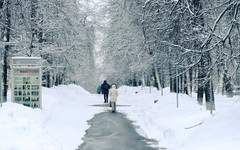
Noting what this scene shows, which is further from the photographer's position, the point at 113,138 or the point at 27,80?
the point at 27,80

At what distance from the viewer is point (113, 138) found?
32.1 feet

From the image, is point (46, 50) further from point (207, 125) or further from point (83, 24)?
point (207, 125)

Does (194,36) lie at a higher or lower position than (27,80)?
higher

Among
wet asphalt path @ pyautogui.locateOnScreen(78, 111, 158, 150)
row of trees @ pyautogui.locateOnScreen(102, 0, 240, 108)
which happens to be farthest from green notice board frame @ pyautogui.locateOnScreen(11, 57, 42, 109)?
row of trees @ pyautogui.locateOnScreen(102, 0, 240, 108)

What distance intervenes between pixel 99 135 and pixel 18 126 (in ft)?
10.4

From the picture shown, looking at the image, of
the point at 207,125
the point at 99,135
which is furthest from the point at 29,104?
the point at 207,125

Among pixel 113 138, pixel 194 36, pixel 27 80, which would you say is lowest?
Answer: pixel 113 138

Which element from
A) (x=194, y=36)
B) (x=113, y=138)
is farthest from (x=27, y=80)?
(x=194, y=36)

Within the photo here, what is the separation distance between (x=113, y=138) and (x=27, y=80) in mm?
5656

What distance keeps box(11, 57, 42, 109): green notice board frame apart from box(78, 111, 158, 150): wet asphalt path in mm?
2868

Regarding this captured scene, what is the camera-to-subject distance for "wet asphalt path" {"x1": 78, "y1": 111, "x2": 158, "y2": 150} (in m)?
8.45

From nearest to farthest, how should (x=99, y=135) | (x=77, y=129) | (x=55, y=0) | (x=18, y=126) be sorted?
(x=18, y=126)
(x=99, y=135)
(x=77, y=129)
(x=55, y=0)

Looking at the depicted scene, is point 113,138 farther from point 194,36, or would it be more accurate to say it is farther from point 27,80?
point 27,80

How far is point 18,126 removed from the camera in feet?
26.1
